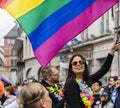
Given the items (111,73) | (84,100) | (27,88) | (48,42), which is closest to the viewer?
(27,88)

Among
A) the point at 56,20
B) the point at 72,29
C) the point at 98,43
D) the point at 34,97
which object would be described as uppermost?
the point at 56,20

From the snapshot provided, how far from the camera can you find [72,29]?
7.44 metres

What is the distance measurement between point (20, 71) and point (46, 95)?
51283 millimetres

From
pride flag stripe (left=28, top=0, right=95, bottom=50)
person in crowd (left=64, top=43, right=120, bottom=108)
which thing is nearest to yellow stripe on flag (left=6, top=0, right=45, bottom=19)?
pride flag stripe (left=28, top=0, right=95, bottom=50)

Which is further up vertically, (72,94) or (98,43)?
(98,43)

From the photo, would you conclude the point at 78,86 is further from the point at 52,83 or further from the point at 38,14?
the point at 38,14

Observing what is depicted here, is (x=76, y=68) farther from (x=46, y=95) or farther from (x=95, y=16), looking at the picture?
(x=46, y=95)

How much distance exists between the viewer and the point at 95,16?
732cm

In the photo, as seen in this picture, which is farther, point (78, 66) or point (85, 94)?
point (78, 66)

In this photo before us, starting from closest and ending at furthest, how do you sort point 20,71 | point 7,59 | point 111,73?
point 111,73
point 20,71
point 7,59

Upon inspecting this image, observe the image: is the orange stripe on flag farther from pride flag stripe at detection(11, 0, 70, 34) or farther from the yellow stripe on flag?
pride flag stripe at detection(11, 0, 70, 34)

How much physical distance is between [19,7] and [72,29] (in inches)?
30.7

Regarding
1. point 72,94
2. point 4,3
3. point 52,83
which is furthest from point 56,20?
point 72,94

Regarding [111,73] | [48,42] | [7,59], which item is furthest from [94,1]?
[7,59]
